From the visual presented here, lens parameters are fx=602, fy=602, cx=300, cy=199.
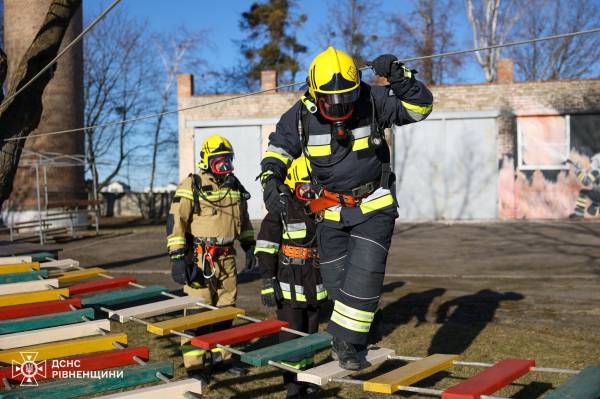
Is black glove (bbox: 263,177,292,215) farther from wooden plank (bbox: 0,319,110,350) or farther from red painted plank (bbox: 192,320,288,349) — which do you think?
wooden plank (bbox: 0,319,110,350)

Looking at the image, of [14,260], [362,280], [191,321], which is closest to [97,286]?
[14,260]

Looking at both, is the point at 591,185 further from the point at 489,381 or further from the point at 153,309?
the point at 489,381

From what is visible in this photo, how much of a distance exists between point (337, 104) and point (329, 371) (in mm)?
1610

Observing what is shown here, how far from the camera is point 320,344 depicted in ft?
13.7

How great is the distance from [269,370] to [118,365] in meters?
1.90

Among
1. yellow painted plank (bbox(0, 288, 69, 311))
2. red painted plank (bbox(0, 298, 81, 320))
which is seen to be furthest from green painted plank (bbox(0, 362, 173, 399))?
yellow painted plank (bbox(0, 288, 69, 311))

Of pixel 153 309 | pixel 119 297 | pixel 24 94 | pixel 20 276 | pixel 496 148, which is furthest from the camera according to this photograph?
pixel 496 148

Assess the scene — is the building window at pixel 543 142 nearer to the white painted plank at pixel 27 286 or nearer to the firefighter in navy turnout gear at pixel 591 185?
the firefighter in navy turnout gear at pixel 591 185

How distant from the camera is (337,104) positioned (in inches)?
141

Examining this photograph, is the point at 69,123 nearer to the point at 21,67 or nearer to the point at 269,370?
the point at 21,67

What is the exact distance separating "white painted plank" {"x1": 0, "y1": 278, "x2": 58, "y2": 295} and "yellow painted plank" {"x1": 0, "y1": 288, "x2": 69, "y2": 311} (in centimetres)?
31

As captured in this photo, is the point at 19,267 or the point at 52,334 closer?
the point at 52,334

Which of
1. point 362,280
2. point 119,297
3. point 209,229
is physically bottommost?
point 119,297

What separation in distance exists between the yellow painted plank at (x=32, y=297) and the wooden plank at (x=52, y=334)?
1.13 m
